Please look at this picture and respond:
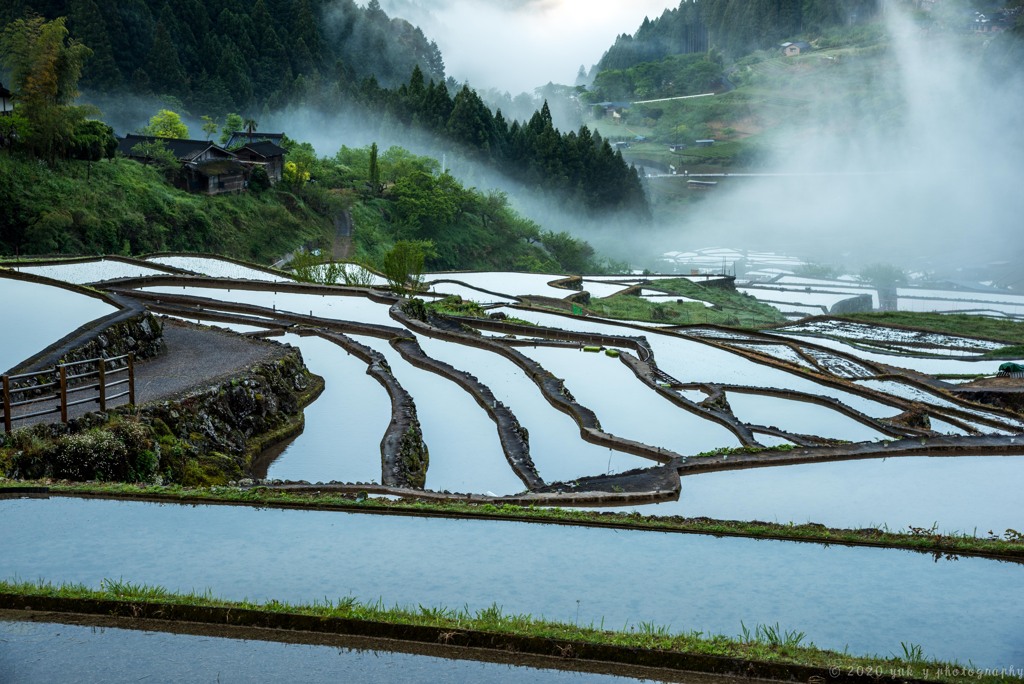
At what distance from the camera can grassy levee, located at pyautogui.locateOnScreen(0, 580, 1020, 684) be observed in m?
5.43

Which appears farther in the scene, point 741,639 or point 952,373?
point 952,373

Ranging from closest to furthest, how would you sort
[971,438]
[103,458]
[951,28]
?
[103,458] → [971,438] → [951,28]

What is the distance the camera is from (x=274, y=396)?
43.4 ft

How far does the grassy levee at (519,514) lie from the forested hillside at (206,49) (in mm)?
74081

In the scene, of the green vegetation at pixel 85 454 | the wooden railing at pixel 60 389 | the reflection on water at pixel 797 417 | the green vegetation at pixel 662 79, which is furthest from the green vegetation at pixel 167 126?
the green vegetation at pixel 662 79

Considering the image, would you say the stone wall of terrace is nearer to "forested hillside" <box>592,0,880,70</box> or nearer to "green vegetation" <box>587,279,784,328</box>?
"green vegetation" <box>587,279,784,328</box>

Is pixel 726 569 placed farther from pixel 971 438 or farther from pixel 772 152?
pixel 772 152

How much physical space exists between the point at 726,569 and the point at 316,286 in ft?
66.5

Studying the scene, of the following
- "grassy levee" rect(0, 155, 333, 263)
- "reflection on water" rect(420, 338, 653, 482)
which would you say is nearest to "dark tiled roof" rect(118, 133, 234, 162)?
"grassy levee" rect(0, 155, 333, 263)

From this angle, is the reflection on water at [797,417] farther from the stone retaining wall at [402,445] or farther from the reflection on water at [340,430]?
the reflection on water at [340,430]

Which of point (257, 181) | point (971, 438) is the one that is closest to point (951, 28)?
point (257, 181)

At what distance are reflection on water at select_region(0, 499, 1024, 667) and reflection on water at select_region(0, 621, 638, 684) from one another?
671mm

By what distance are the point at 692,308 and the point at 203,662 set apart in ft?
118

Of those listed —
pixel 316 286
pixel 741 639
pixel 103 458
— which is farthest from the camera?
pixel 316 286
